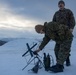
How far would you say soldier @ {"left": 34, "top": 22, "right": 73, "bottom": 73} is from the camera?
23.1 feet

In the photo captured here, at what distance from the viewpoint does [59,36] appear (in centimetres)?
716

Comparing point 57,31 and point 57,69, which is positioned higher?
point 57,31

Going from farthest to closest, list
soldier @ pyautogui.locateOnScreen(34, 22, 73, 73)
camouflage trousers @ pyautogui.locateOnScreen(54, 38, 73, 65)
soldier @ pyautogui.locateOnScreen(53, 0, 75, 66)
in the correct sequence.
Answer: soldier @ pyautogui.locateOnScreen(53, 0, 75, 66)
camouflage trousers @ pyautogui.locateOnScreen(54, 38, 73, 65)
soldier @ pyautogui.locateOnScreen(34, 22, 73, 73)

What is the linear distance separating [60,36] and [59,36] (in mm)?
31

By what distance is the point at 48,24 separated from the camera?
7055mm

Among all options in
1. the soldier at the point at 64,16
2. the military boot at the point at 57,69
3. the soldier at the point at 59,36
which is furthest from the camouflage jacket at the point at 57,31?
the military boot at the point at 57,69

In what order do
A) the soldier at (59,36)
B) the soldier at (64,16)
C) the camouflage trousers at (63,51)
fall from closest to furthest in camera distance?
1. the soldier at (59,36)
2. the camouflage trousers at (63,51)
3. the soldier at (64,16)

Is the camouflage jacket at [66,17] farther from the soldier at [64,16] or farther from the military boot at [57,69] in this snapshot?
the military boot at [57,69]

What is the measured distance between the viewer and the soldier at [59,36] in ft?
23.1

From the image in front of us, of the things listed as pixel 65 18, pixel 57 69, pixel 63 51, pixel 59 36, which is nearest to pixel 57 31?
pixel 59 36

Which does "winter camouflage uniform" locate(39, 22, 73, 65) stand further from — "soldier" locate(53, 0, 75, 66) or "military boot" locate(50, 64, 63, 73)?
"soldier" locate(53, 0, 75, 66)

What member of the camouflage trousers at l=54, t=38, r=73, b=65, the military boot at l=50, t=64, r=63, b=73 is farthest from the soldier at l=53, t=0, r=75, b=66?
the military boot at l=50, t=64, r=63, b=73

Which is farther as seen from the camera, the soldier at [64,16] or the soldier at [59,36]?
the soldier at [64,16]

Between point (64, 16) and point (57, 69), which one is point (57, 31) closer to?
point (64, 16)
